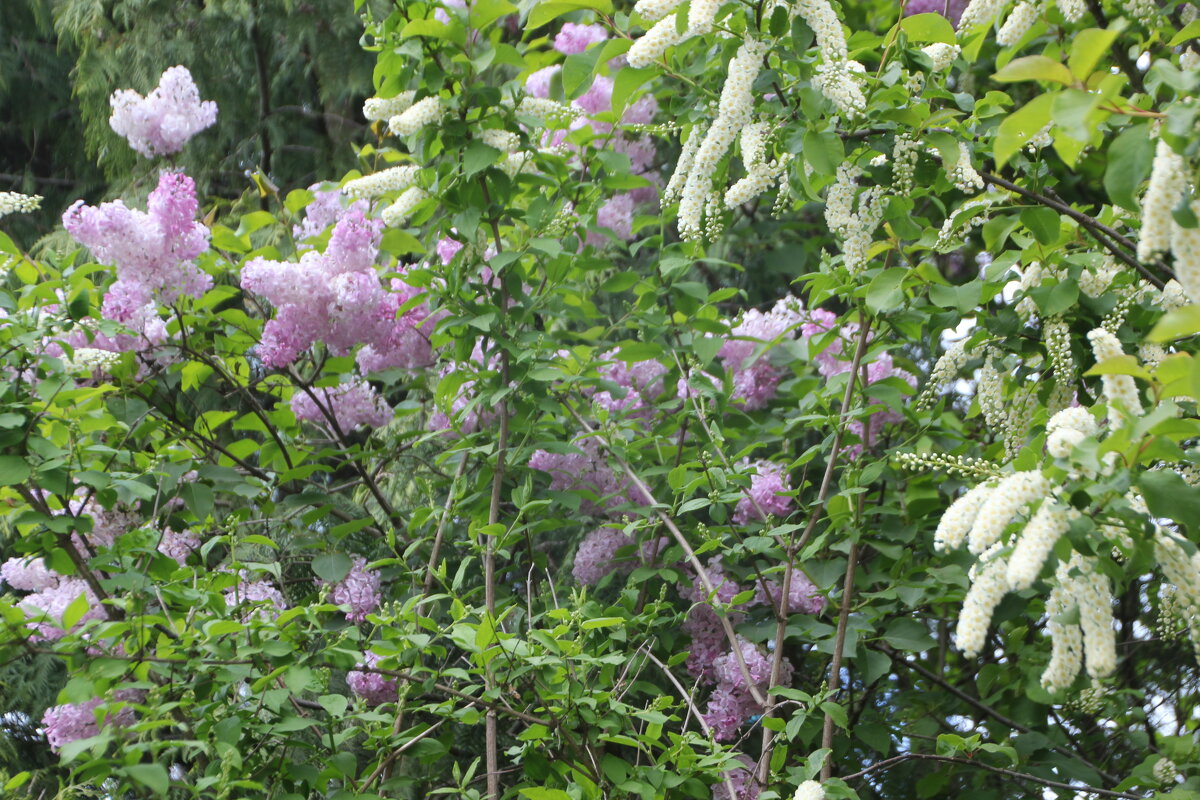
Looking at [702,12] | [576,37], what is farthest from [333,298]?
[702,12]

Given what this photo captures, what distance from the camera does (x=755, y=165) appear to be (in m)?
1.51

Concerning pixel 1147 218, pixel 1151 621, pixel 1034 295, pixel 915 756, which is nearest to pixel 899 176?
pixel 1034 295

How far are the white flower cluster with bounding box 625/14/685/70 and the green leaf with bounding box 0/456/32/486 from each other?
102cm

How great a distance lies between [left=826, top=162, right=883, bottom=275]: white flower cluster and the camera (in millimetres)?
1596

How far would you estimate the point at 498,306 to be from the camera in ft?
6.61

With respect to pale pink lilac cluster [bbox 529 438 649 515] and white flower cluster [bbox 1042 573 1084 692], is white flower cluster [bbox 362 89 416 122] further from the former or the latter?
white flower cluster [bbox 1042 573 1084 692]

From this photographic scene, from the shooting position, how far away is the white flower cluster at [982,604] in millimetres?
1092

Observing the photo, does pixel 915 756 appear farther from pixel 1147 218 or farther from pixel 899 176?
pixel 1147 218

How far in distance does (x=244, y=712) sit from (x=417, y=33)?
A: 1.00m

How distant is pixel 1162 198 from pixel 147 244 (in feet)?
5.37

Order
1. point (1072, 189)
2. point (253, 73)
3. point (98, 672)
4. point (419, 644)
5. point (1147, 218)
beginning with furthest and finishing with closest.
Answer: point (253, 73), point (1072, 189), point (419, 644), point (98, 672), point (1147, 218)

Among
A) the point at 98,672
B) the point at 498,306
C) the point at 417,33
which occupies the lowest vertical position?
the point at 98,672

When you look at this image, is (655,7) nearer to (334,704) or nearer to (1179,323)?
(1179,323)

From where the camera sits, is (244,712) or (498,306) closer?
(244,712)
